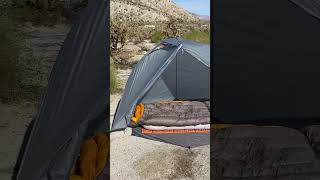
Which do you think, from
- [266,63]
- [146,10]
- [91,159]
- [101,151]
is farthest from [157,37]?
[91,159]

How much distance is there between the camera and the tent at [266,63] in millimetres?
4891

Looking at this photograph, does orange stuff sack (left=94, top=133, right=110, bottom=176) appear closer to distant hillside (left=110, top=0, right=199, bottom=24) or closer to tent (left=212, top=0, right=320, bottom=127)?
tent (left=212, top=0, right=320, bottom=127)

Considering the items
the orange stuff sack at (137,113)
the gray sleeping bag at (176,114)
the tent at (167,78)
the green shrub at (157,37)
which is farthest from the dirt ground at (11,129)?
the green shrub at (157,37)

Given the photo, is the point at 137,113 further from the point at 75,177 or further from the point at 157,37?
the point at 157,37

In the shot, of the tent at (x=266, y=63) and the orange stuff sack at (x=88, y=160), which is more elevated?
the tent at (x=266, y=63)

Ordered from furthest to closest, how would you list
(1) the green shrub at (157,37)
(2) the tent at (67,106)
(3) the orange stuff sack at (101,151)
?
(1) the green shrub at (157,37), (3) the orange stuff sack at (101,151), (2) the tent at (67,106)

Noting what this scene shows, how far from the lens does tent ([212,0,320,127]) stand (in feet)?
16.0

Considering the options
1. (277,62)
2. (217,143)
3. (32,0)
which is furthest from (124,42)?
(217,143)

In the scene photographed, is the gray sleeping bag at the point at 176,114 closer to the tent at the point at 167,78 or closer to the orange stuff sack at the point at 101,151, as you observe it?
the tent at the point at 167,78

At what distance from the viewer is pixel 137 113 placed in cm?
543

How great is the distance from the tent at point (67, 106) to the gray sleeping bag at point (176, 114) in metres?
1.88

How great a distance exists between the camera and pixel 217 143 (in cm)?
377

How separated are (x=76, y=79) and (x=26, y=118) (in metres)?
3.12

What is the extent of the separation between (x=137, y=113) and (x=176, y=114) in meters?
0.49
